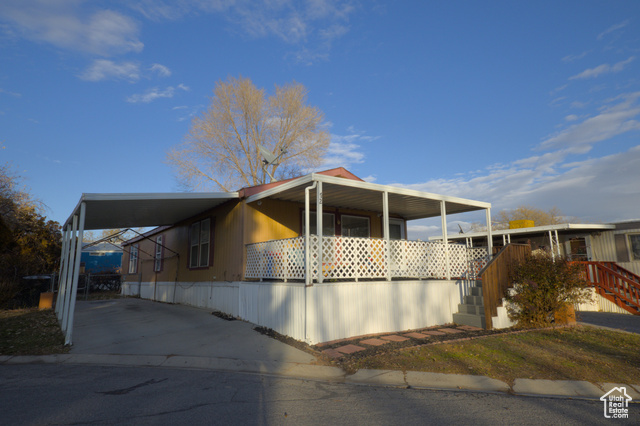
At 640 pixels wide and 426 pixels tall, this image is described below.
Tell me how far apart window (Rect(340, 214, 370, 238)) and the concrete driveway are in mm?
4881

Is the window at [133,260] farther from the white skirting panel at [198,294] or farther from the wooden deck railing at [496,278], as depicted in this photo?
the wooden deck railing at [496,278]

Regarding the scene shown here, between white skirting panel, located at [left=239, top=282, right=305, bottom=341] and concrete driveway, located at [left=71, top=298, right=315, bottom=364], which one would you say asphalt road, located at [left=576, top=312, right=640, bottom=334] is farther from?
concrete driveway, located at [left=71, top=298, right=315, bottom=364]

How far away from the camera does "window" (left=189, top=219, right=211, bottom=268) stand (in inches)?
492

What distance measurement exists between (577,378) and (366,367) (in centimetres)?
284

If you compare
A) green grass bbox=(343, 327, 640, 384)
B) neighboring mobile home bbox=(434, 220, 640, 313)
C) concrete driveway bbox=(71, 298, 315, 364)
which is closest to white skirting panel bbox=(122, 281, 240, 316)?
concrete driveway bbox=(71, 298, 315, 364)

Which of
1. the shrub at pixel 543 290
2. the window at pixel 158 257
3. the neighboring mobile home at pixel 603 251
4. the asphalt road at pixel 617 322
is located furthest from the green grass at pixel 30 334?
the asphalt road at pixel 617 322

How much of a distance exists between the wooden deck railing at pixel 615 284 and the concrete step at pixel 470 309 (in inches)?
247

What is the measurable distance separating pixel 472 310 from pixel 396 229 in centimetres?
520

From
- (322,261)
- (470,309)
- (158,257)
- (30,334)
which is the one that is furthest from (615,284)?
(158,257)

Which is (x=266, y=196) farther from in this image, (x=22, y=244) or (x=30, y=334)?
(x=22, y=244)

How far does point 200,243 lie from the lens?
1283 cm

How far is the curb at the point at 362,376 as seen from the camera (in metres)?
4.77

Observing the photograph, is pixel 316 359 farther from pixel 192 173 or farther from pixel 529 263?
pixel 192 173

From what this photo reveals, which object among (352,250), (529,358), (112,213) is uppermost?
(112,213)
